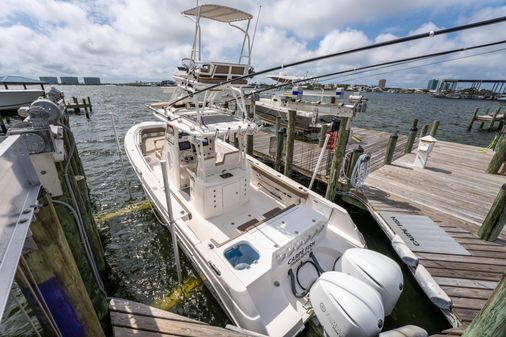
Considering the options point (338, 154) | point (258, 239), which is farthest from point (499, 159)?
point (258, 239)

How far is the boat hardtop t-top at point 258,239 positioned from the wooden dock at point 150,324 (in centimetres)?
99

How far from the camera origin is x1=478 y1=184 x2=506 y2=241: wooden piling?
390 centimetres

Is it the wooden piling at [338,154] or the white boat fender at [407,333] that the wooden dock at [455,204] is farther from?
the wooden piling at [338,154]

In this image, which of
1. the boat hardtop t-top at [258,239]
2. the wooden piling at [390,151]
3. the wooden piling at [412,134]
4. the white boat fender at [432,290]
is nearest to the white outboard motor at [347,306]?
the boat hardtop t-top at [258,239]

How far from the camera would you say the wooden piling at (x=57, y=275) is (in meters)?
1.70

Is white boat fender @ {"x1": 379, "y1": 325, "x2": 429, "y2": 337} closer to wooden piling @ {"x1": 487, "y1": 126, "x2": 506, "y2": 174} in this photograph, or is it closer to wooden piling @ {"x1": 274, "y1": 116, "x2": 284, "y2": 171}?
wooden piling @ {"x1": 274, "y1": 116, "x2": 284, "y2": 171}

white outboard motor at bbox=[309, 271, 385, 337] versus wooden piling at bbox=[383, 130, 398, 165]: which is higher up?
wooden piling at bbox=[383, 130, 398, 165]

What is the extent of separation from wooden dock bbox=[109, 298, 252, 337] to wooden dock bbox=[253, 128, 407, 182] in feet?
18.0

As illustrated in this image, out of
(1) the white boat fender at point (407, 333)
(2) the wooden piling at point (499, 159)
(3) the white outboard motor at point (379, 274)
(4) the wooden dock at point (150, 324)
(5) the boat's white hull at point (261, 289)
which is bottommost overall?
(5) the boat's white hull at point (261, 289)

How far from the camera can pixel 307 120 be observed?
1454 cm

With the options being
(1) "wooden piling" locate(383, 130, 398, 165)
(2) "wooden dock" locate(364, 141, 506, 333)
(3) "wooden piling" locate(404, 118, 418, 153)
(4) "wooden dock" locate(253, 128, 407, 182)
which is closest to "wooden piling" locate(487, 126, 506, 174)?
(2) "wooden dock" locate(364, 141, 506, 333)

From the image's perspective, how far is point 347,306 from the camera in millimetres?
2508

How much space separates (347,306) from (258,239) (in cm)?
156

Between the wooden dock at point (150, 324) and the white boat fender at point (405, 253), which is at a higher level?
the wooden dock at point (150, 324)
